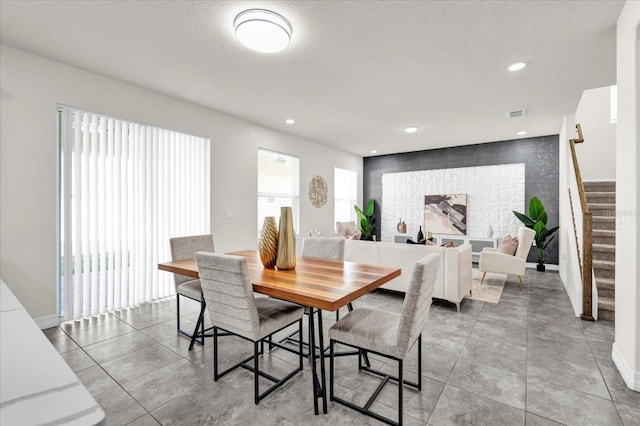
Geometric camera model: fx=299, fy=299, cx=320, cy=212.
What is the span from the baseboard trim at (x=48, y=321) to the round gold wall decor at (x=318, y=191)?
423cm

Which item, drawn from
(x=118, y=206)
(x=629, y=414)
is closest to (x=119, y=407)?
(x=118, y=206)

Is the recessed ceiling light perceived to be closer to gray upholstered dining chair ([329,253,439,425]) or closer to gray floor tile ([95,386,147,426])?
gray upholstered dining chair ([329,253,439,425])

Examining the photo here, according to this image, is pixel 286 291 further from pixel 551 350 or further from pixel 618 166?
pixel 618 166

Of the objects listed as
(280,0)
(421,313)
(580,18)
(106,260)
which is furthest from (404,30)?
(106,260)

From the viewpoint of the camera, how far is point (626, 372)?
197 centimetres

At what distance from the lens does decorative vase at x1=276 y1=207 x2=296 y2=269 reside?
84.9 inches

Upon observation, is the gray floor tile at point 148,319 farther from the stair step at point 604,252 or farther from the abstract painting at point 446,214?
the abstract painting at point 446,214

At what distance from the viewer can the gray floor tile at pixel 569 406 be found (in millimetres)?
1638

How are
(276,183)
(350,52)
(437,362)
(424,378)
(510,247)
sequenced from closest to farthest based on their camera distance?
(424,378)
(437,362)
(350,52)
(510,247)
(276,183)

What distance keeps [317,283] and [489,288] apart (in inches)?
140

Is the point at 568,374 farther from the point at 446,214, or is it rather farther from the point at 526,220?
the point at 446,214

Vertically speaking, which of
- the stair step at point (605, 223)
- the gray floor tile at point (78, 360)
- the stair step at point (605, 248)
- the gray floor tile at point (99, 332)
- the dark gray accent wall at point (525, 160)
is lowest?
the gray floor tile at point (78, 360)

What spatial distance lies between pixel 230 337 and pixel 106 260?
170cm

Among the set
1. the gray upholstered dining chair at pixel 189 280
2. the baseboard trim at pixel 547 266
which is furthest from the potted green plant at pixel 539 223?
the gray upholstered dining chair at pixel 189 280
